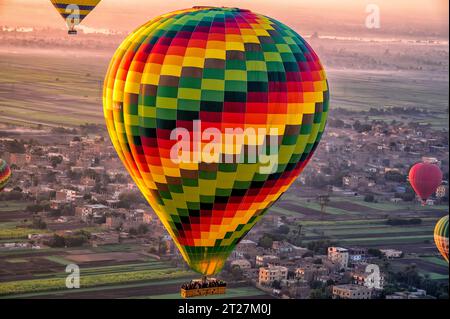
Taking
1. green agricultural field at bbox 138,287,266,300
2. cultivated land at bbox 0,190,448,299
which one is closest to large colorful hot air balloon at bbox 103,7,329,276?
green agricultural field at bbox 138,287,266,300

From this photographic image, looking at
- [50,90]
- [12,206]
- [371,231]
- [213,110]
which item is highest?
[50,90]

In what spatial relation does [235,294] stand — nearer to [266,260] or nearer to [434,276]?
[266,260]

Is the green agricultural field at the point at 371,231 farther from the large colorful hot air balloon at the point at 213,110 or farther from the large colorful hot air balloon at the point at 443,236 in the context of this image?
the large colorful hot air balloon at the point at 213,110

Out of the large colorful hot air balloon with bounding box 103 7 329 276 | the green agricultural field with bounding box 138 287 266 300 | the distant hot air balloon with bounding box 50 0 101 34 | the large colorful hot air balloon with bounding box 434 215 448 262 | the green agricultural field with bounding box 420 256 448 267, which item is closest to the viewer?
the large colorful hot air balloon with bounding box 103 7 329 276

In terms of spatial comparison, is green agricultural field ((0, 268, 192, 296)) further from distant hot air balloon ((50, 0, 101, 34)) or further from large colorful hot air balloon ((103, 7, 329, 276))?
large colorful hot air balloon ((103, 7, 329, 276))

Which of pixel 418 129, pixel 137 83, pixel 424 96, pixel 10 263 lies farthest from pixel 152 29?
pixel 424 96

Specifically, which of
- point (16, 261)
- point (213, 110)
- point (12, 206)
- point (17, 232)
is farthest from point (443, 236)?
point (12, 206)

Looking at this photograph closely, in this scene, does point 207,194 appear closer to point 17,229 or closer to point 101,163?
point 17,229

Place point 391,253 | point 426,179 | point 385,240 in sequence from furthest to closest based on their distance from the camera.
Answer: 1. point 385,240
2. point 391,253
3. point 426,179
